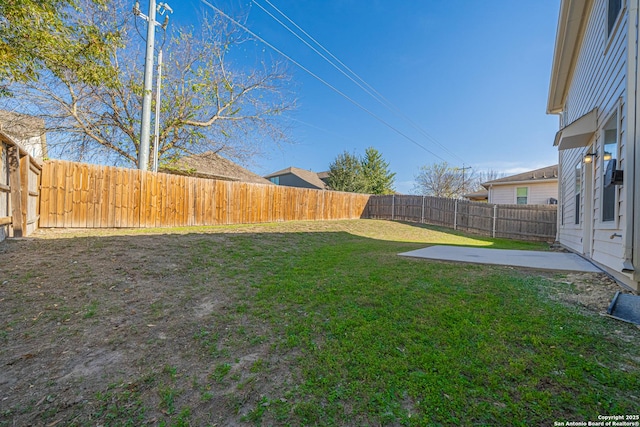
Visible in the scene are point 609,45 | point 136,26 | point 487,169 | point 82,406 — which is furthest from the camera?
point 487,169

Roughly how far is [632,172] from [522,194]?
50.1ft

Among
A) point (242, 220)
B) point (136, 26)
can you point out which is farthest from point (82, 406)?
point (136, 26)

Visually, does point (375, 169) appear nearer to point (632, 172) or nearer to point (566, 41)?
point (566, 41)

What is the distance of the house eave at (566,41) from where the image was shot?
5730mm

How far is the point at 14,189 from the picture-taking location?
4730 mm

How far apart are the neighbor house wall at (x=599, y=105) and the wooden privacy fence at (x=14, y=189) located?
27.7ft

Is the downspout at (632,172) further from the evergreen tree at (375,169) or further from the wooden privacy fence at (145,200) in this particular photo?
the evergreen tree at (375,169)

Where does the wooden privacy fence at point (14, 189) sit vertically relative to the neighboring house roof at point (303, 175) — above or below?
below

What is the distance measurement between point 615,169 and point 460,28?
462 inches

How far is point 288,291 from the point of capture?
3.40 m

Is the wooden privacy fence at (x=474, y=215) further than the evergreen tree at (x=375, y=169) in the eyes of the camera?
No

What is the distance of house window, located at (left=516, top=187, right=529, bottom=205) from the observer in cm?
1582

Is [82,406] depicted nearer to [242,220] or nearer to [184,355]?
[184,355]

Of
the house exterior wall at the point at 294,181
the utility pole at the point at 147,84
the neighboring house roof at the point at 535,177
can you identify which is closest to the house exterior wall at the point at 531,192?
the neighboring house roof at the point at 535,177
